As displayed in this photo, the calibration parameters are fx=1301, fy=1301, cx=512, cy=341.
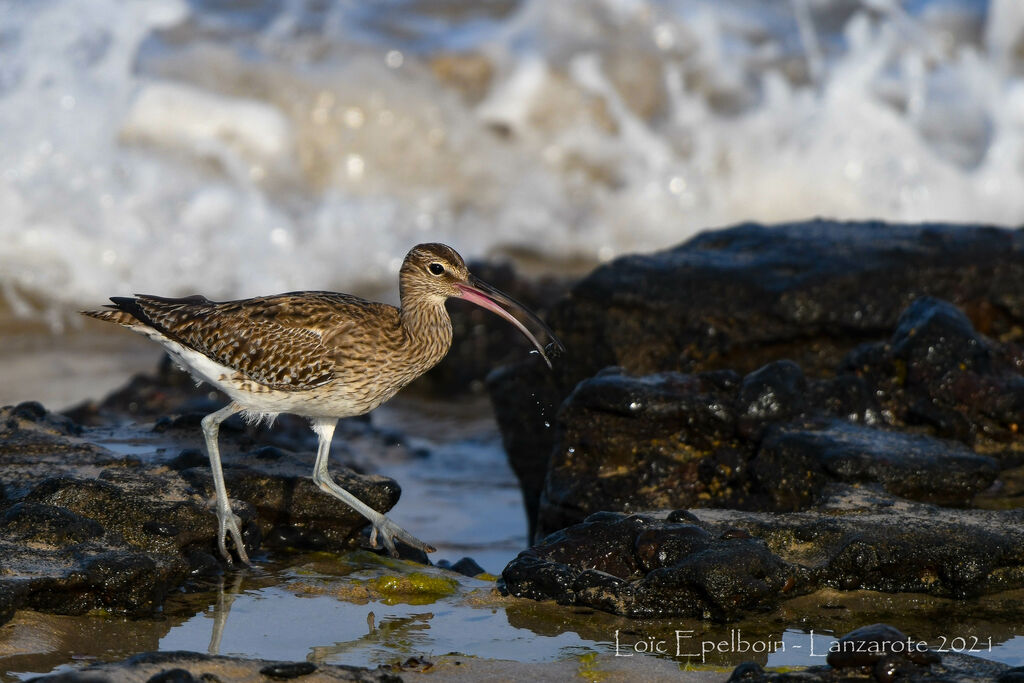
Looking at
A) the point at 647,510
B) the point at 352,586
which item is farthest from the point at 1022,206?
the point at 352,586

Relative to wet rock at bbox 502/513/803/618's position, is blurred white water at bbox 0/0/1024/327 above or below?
above

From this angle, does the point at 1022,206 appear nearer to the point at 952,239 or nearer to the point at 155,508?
the point at 952,239

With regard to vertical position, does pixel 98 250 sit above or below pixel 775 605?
above

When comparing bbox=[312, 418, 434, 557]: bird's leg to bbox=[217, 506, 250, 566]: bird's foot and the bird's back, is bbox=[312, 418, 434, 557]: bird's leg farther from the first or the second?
bbox=[217, 506, 250, 566]: bird's foot

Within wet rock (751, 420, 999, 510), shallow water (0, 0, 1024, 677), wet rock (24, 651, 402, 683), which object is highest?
shallow water (0, 0, 1024, 677)

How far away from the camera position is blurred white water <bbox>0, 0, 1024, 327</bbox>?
16062 millimetres

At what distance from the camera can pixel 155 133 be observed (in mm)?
17828

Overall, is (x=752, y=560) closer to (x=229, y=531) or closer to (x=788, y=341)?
(x=229, y=531)

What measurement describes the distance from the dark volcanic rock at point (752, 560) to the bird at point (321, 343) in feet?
3.85

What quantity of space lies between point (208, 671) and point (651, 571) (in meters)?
2.02

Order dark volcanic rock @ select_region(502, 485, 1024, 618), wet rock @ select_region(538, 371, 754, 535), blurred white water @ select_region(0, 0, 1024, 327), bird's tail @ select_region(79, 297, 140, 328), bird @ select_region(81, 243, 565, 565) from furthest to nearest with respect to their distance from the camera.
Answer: blurred white water @ select_region(0, 0, 1024, 327) → bird's tail @ select_region(79, 297, 140, 328) → wet rock @ select_region(538, 371, 754, 535) → bird @ select_region(81, 243, 565, 565) → dark volcanic rock @ select_region(502, 485, 1024, 618)

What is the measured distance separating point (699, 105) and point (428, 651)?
15.6 m

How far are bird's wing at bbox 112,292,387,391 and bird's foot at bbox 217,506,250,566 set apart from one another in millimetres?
817

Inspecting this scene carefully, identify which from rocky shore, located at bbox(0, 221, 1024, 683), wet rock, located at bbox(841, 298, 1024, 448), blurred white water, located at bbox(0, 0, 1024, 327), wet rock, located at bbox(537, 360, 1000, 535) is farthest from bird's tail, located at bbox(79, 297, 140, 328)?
blurred white water, located at bbox(0, 0, 1024, 327)
